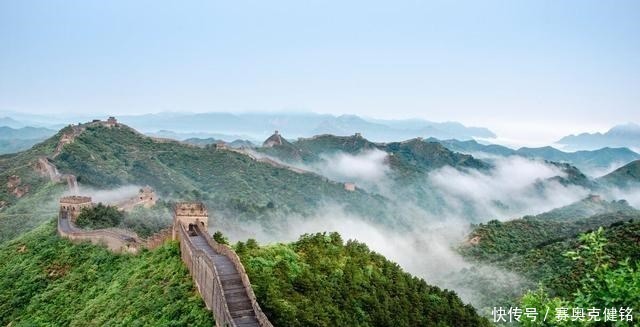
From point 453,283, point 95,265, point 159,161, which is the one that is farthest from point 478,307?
point 159,161

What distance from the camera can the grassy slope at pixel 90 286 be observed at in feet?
111

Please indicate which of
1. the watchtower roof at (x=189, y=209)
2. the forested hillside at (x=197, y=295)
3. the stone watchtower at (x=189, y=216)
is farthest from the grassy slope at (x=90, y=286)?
the watchtower roof at (x=189, y=209)

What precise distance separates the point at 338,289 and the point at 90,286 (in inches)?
775

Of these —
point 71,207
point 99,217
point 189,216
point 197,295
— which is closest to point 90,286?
point 189,216

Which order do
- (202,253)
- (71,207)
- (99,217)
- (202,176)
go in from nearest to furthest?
(202,253)
(71,207)
(99,217)
(202,176)

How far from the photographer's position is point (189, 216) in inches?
1668

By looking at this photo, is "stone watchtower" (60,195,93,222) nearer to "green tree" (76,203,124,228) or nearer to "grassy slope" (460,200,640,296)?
"green tree" (76,203,124,228)

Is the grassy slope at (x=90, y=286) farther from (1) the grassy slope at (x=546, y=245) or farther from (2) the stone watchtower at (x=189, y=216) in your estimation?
(1) the grassy slope at (x=546, y=245)

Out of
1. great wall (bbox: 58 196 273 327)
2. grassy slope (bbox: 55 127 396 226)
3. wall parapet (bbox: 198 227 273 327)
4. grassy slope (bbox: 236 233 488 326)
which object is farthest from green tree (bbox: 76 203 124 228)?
grassy slope (bbox: 55 127 396 226)

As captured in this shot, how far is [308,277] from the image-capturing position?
121ft

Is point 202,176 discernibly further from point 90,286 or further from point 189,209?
point 189,209

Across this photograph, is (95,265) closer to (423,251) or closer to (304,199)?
(423,251)

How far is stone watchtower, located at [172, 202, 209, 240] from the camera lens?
42.1 metres

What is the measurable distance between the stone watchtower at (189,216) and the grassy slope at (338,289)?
196 inches
